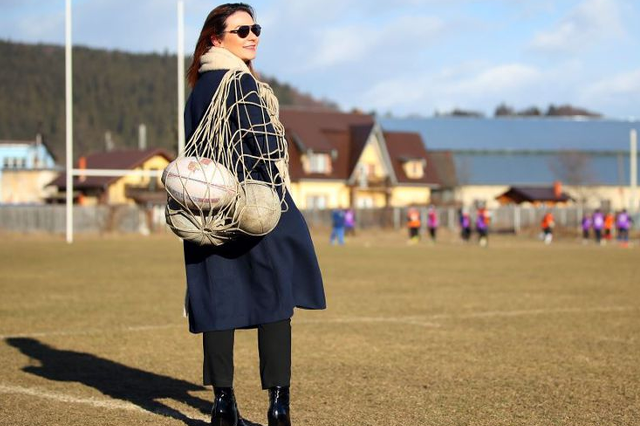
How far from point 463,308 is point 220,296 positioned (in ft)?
25.4

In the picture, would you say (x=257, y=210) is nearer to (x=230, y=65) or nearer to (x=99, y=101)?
(x=230, y=65)

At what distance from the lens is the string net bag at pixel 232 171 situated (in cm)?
451

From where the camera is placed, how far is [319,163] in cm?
6800

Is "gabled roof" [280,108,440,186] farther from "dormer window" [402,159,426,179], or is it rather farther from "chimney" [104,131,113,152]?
"chimney" [104,131,113,152]

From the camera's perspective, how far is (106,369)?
7.39 meters

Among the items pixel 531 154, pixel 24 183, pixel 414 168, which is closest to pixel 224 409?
pixel 414 168

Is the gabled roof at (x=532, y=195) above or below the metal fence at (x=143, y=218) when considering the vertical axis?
above

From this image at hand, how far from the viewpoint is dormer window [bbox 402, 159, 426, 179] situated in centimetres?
7162

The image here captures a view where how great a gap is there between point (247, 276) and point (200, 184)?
21.8 inches

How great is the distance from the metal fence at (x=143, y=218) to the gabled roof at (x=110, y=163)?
20.4ft

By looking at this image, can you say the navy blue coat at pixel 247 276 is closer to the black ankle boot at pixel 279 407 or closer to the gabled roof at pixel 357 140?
the black ankle boot at pixel 279 407

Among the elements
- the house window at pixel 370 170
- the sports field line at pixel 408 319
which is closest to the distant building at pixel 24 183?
the house window at pixel 370 170

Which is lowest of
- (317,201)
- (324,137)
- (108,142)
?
(317,201)

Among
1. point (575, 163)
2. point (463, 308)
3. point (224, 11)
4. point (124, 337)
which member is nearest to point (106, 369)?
point (124, 337)
